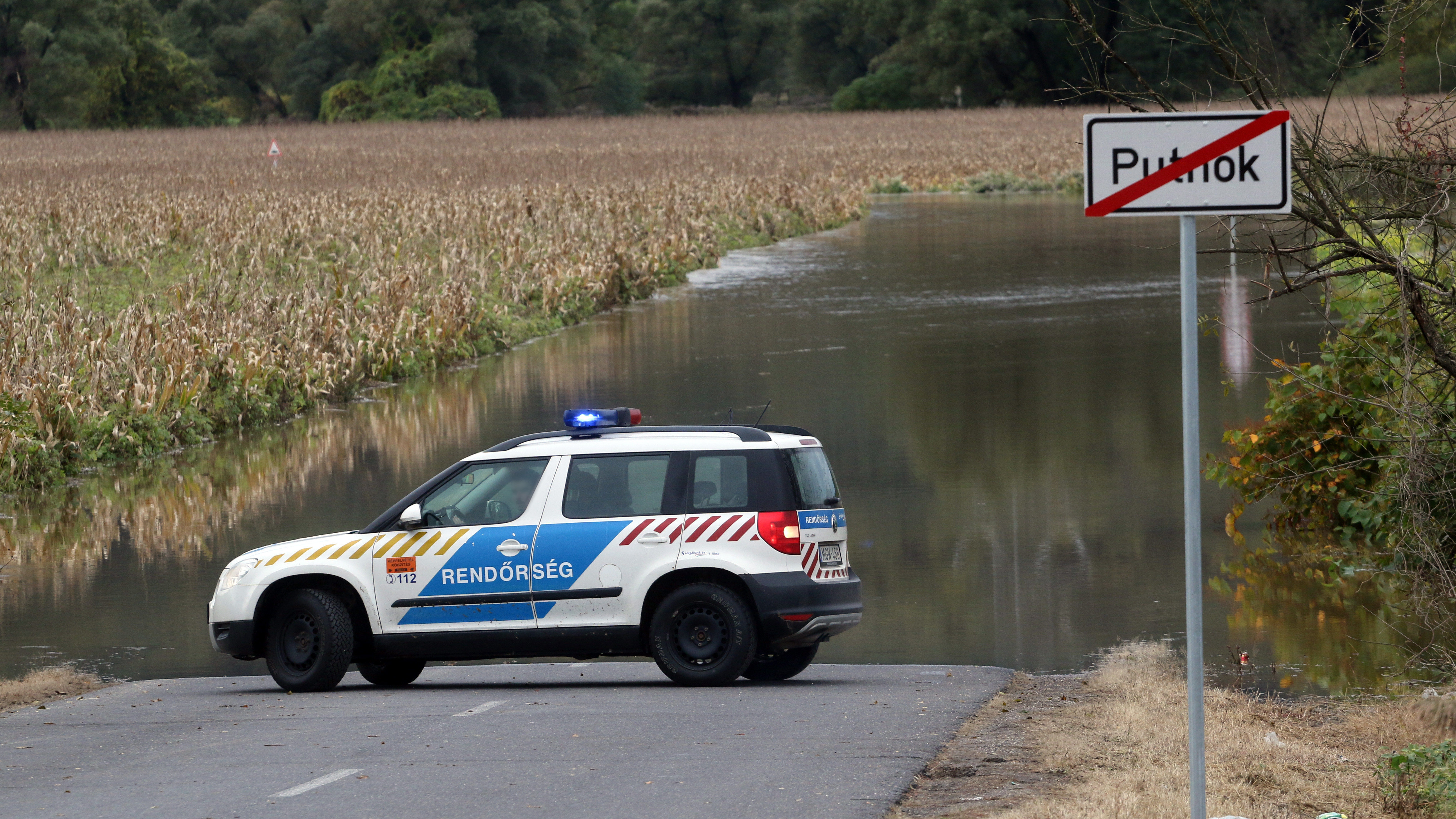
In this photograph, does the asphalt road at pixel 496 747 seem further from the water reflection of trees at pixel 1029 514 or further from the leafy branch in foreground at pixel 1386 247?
the leafy branch in foreground at pixel 1386 247

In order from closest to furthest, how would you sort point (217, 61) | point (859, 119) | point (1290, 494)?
point (1290, 494) → point (859, 119) → point (217, 61)

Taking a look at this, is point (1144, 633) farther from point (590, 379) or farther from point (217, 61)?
point (217, 61)

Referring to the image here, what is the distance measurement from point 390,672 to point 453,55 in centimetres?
9509

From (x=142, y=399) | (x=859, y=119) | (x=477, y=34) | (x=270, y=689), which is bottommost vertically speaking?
(x=270, y=689)

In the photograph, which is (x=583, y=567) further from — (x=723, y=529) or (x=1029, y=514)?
(x=1029, y=514)

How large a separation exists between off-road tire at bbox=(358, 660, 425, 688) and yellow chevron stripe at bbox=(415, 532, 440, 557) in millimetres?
1008

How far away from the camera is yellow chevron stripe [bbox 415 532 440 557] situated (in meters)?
10.7

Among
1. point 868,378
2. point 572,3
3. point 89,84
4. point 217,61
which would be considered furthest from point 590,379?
point 217,61

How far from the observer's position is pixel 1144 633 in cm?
1138

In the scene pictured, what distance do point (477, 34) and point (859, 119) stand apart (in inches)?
1155

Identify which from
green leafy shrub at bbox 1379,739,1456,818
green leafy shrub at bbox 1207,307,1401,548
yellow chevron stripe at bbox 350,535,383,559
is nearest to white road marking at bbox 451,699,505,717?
yellow chevron stripe at bbox 350,535,383,559

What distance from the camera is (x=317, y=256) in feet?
97.5

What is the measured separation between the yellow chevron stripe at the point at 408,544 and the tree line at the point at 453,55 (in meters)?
68.9

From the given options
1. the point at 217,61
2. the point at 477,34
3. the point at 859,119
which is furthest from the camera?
the point at 217,61
